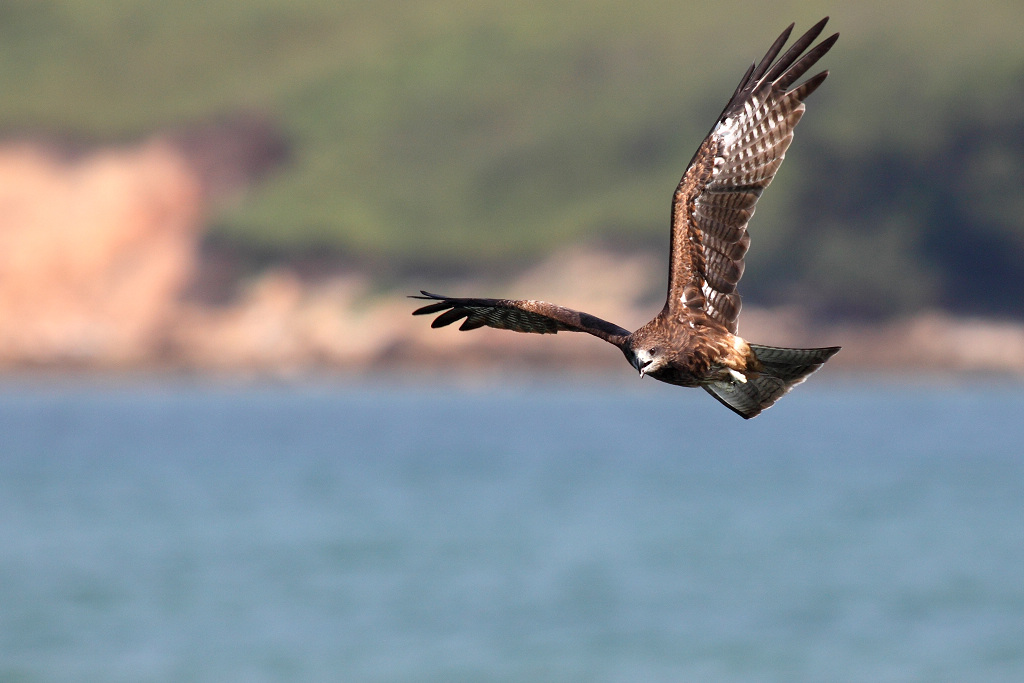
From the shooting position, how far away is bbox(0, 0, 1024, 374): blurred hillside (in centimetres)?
8556

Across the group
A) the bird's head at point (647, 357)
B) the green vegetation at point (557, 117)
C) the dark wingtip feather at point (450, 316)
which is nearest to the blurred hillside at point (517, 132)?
the green vegetation at point (557, 117)

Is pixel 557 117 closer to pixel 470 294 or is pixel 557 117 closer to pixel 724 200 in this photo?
pixel 470 294

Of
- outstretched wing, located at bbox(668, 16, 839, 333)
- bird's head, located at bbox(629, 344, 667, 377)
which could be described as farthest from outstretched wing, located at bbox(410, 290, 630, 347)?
outstretched wing, located at bbox(668, 16, 839, 333)

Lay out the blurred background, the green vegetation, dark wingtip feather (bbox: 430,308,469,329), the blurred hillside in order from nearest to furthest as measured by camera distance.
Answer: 1. dark wingtip feather (bbox: 430,308,469,329)
2. the blurred background
3. the blurred hillside
4. the green vegetation

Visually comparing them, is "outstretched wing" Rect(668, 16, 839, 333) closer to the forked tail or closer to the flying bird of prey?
the flying bird of prey

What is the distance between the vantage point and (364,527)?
44.9m

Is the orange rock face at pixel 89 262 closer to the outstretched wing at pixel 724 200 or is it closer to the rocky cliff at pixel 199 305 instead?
the rocky cliff at pixel 199 305

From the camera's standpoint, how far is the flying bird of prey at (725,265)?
31.4ft

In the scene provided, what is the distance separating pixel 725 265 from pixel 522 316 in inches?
57.7

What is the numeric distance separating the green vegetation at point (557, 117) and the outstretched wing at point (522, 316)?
7193cm

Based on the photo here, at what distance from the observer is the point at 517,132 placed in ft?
343

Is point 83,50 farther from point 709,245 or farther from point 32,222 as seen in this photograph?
point 709,245

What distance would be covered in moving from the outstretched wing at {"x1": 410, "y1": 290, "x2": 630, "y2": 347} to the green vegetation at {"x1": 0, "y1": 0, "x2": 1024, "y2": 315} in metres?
71.9

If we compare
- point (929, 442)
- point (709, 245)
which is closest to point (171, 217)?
point (929, 442)
